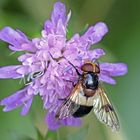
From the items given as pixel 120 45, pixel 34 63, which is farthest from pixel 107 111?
pixel 120 45

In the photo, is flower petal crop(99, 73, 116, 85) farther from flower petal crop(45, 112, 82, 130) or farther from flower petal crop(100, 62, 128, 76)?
flower petal crop(45, 112, 82, 130)

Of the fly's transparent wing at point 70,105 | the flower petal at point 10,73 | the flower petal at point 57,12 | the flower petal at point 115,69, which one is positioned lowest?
the fly's transparent wing at point 70,105

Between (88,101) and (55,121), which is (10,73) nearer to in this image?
(55,121)

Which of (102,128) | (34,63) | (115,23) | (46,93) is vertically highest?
(115,23)

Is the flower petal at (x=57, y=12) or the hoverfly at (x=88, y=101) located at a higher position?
the flower petal at (x=57, y=12)

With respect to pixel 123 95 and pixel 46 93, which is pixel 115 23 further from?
pixel 46 93

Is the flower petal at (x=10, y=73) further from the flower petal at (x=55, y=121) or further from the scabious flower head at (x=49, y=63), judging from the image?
the flower petal at (x=55, y=121)

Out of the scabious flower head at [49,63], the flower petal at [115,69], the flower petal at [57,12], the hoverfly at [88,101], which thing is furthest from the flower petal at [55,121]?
the flower petal at [57,12]
